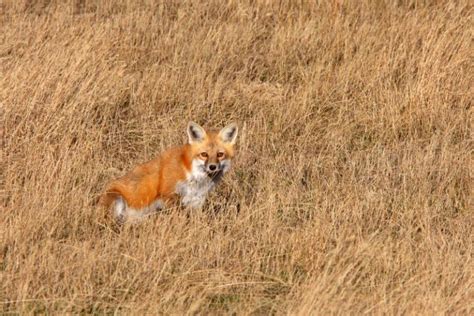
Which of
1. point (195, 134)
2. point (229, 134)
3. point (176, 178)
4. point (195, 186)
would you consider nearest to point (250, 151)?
point (229, 134)

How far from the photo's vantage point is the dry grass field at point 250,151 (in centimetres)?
619

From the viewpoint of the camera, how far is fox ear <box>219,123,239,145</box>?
26.2 feet

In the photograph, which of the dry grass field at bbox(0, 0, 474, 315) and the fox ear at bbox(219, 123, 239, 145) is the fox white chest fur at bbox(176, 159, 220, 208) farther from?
the fox ear at bbox(219, 123, 239, 145)

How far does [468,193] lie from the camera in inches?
317

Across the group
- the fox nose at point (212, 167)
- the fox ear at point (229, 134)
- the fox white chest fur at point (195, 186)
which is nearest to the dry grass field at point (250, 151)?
the fox white chest fur at point (195, 186)

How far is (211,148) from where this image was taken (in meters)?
7.81

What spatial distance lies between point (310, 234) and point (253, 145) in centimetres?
256

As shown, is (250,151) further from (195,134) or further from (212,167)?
(212,167)

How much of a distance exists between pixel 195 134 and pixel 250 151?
1322 millimetres

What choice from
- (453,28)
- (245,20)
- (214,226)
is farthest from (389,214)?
(245,20)

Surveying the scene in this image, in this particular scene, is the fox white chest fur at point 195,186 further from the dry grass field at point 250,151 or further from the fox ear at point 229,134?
the fox ear at point 229,134

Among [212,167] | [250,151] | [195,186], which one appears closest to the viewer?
[212,167]

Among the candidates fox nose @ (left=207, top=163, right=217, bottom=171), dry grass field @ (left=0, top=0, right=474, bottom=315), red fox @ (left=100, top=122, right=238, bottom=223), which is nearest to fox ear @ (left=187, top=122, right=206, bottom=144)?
red fox @ (left=100, top=122, right=238, bottom=223)

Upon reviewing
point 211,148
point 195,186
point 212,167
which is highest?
point 211,148
